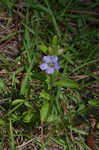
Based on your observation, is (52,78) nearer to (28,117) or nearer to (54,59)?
(54,59)

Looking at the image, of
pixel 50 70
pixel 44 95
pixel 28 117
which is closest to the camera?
pixel 50 70

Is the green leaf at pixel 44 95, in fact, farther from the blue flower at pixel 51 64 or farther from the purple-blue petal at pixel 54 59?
the purple-blue petal at pixel 54 59

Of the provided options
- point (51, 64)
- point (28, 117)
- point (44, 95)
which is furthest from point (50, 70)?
point (28, 117)

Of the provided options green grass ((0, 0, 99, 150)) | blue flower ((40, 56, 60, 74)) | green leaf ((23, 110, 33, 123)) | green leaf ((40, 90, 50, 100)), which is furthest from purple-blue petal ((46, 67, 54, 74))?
green leaf ((23, 110, 33, 123))

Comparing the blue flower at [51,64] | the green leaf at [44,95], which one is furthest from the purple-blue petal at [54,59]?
the green leaf at [44,95]

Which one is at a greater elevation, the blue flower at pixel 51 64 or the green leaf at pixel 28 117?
the blue flower at pixel 51 64

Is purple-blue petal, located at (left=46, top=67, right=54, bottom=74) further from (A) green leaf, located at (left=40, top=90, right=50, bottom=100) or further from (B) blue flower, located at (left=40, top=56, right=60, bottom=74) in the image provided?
(A) green leaf, located at (left=40, top=90, right=50, bottom=100)

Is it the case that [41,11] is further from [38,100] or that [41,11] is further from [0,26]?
[38,100]

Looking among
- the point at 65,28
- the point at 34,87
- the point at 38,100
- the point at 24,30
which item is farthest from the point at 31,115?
the point at 65,28
